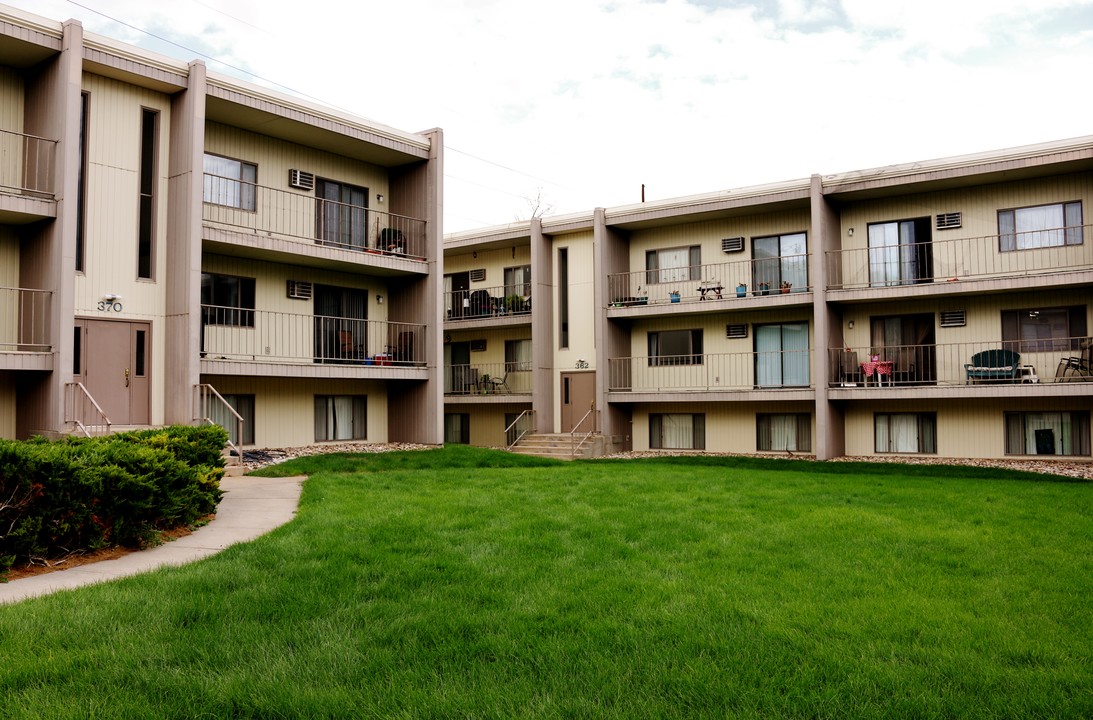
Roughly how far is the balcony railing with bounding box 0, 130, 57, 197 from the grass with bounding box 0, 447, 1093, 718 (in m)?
11.0

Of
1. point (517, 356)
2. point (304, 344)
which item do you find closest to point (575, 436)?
point (517, 356)

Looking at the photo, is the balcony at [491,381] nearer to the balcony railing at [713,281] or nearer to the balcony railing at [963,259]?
the balcony railing at [713,281]

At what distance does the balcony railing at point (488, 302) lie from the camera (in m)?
28.4

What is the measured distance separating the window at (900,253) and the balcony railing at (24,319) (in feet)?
64.1

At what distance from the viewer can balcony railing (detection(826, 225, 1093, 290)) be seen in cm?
2059

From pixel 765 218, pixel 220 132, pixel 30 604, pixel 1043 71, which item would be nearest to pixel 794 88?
pixel 765 218

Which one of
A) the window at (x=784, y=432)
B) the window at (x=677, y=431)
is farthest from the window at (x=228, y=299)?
the window at (x=784, y=432)

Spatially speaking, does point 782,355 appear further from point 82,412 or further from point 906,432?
point 82,412


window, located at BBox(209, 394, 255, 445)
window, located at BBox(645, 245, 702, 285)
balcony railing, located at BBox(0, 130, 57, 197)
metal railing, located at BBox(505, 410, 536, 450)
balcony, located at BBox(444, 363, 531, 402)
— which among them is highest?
balcony railing, located at BBox(0, 130, 57, 197)

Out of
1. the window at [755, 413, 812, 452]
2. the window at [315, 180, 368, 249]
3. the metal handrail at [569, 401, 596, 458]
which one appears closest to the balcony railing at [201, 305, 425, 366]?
the window at [315, 180, 368, 249]

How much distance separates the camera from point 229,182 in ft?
66.3

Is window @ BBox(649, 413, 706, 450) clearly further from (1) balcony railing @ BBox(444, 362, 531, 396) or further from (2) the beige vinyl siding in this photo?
(2) the beige vinyl siding

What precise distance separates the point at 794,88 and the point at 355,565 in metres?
17.9

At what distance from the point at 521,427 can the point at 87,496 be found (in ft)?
67.6
